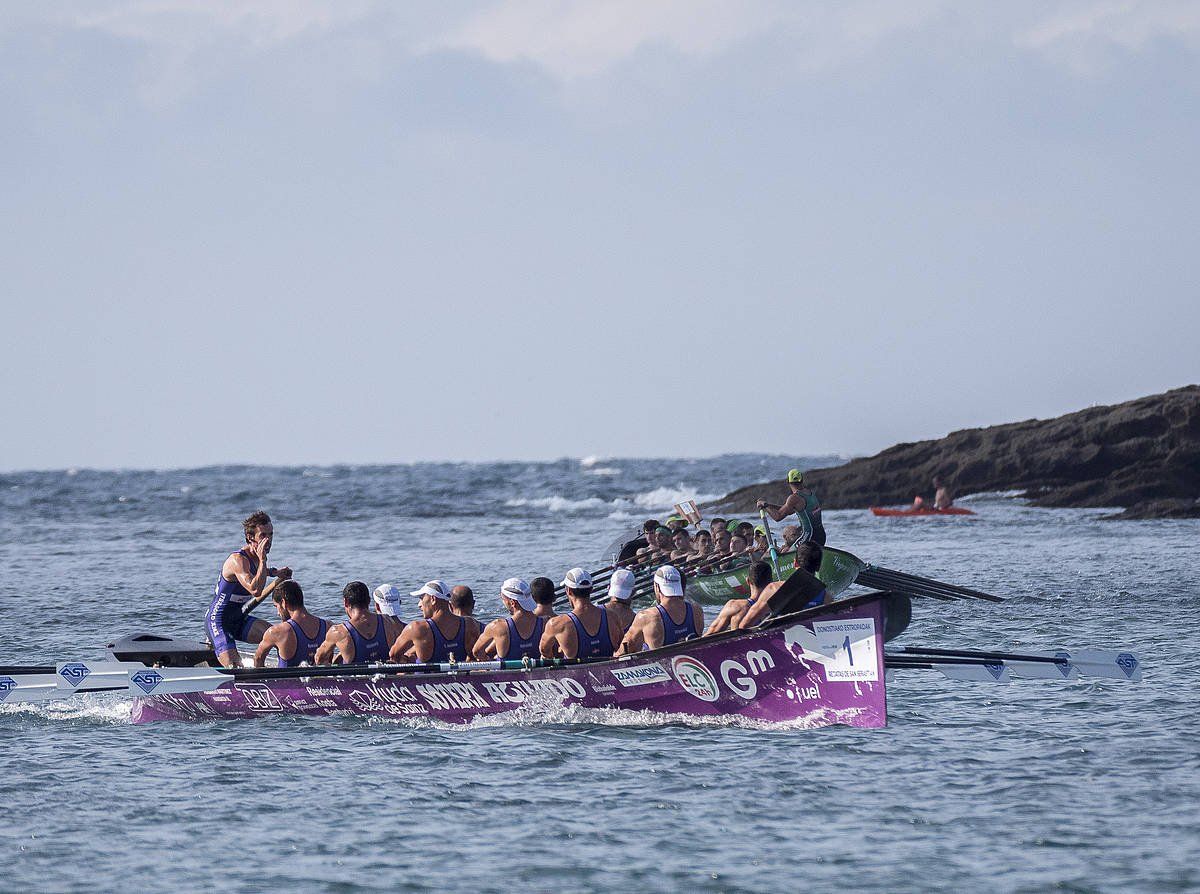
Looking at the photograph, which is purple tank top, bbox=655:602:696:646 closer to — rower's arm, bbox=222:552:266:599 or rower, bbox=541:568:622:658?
rower, bbox=541:568:622:658

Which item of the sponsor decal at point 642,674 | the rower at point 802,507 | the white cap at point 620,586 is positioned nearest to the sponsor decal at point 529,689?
the sponsor decal at point 642,674

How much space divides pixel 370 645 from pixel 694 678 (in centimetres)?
395

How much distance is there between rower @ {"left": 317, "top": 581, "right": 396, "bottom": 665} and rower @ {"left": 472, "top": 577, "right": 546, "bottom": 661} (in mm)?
1164

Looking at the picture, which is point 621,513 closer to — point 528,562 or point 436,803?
point 528,562

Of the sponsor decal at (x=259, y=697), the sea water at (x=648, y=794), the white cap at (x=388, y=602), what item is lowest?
the sea water at (x=648, y=794)

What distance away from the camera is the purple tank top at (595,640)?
1523cm

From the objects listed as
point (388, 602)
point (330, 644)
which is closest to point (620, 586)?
point (388, 602)

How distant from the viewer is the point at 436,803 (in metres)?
12.1

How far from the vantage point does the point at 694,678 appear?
14.3 m

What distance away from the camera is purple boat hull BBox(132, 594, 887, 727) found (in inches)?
530

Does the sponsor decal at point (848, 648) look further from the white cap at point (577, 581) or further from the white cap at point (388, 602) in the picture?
the white cap at point (388, 602)

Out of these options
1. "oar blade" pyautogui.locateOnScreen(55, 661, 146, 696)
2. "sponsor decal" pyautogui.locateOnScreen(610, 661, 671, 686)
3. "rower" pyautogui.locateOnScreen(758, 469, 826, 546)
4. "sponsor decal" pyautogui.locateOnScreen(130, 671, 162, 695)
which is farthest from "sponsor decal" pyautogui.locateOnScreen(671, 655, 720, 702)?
"rower" pyautogui.locateOnScreen(758, 469, 826, 546)

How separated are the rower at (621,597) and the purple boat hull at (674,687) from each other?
1116mm

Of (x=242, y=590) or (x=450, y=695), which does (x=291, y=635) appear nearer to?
(x=242, y=590)
